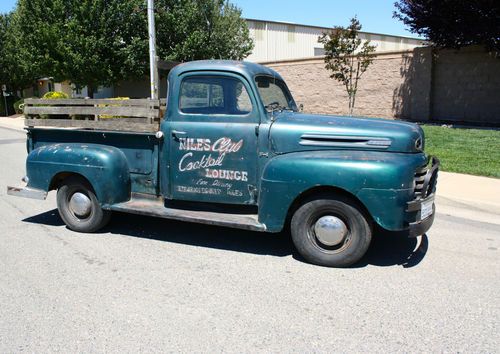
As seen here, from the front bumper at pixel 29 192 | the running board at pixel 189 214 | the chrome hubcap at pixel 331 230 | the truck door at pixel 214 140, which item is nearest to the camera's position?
the chrome hubcap at pixel 331 230

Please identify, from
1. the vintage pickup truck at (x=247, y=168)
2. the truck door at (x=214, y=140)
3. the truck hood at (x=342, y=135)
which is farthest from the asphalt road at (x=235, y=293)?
the truck hood at (x=342, y=135)

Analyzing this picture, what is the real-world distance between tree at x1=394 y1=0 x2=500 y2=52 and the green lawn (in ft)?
10.5

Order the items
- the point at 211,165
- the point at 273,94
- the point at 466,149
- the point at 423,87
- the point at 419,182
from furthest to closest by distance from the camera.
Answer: the point at 423,87 < the point at 466,149 < the point at 273,94 < the point at 211,165 < the point at 419,182

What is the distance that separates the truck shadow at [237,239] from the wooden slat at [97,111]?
4.84 ft

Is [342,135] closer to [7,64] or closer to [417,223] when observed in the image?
[417,223]

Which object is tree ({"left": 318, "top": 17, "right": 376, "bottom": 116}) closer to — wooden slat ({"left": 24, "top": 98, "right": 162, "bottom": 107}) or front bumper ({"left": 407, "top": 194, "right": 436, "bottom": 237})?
wooden slat ({"left": 24, "top": 98, "right": 162, "bottom": 107})

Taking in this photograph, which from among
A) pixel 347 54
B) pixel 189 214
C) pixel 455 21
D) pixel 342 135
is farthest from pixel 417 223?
pixel 347 54

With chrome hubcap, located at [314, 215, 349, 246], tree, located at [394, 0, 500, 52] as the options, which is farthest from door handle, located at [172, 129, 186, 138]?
tree, located at [394, 0, 500, 52]

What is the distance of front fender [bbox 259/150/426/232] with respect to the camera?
13.9ft

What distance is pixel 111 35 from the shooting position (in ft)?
72.0

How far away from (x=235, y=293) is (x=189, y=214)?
1286 millimetres

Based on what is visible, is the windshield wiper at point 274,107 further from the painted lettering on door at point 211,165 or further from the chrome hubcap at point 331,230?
the chrome hubcap at point 331,230

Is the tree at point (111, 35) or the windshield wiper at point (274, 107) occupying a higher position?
the tree at point (111, 35)

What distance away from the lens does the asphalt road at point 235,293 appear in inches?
129
